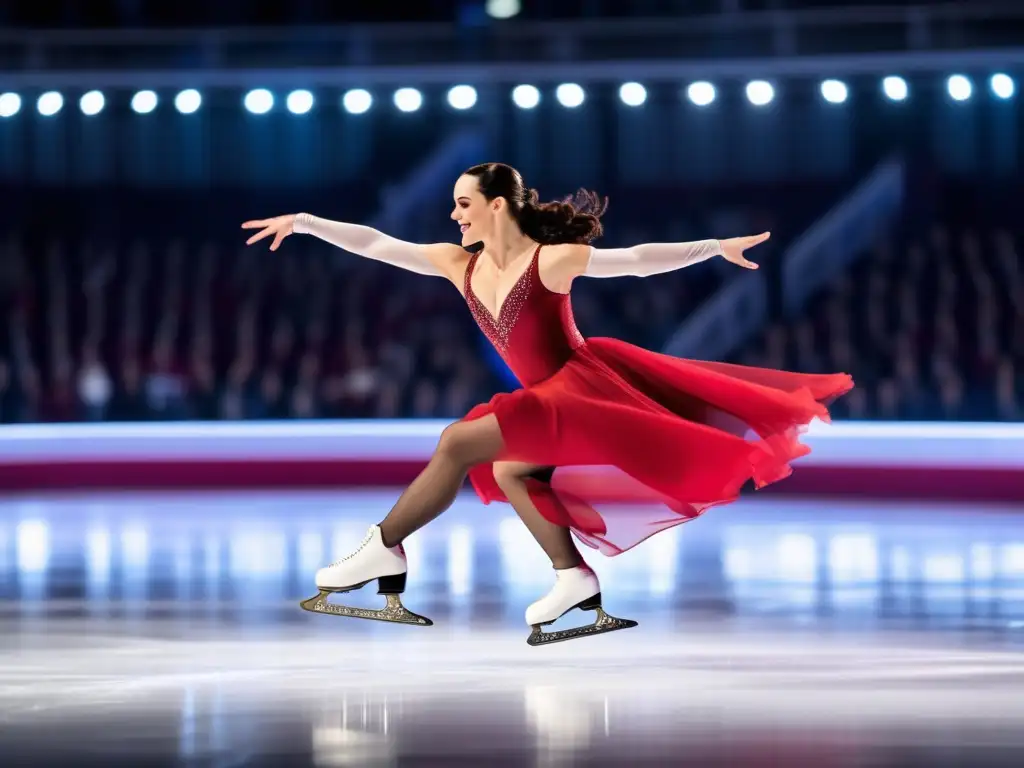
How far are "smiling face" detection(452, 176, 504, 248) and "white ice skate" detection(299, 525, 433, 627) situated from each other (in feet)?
2.44

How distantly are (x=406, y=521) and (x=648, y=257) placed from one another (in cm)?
83

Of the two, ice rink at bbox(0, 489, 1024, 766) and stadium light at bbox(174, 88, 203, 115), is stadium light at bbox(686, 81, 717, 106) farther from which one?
ice rink at bbox(0, 489, 1024, 766)

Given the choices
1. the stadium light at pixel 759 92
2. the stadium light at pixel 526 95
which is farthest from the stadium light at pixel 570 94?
the stadium light at pixel 759 92

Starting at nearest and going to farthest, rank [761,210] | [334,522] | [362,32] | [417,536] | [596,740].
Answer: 1. [596,740]
2. [417,536]
3. [334,522]
4. [362,32]
5. [761,210]

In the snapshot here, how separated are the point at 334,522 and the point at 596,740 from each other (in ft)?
13.3

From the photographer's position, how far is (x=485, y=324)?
3.68 meters

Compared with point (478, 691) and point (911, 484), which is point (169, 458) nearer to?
point (911, 484)

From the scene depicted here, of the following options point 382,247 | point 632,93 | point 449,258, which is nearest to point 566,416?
point 449,258

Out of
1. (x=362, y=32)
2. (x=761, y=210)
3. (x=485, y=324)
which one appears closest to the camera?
(x=485, y=324)

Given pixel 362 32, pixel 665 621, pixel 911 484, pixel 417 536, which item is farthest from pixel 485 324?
pixel 362 32

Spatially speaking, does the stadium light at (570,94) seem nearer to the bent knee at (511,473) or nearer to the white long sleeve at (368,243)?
the white long sleeve at (368,243)

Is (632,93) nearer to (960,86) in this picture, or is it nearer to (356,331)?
(960,86)

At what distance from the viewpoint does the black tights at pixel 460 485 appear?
3488 millimetres

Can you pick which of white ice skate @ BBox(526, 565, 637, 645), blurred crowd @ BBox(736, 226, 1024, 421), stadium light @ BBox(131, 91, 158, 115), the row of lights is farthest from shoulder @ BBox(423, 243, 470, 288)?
stadium light @ BBox(131, 91, 158, 115)
